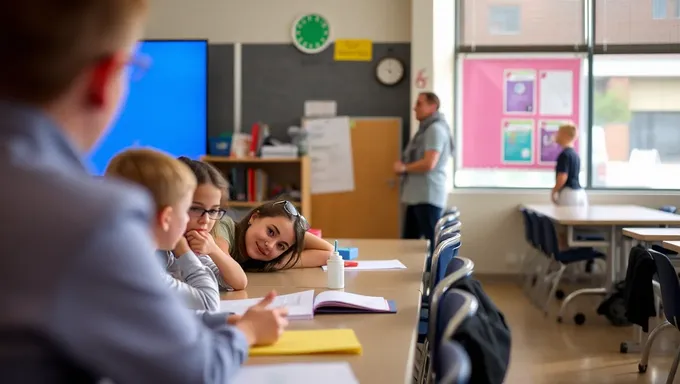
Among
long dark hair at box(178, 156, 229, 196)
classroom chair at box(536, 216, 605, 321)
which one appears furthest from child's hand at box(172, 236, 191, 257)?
classroom chair at box(536, 216, 605, 321)

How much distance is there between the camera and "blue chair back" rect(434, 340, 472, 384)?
3.67 feet

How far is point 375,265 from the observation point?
3.15 metres

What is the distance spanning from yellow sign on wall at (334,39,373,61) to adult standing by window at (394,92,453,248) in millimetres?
1039

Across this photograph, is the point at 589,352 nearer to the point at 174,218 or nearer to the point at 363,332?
the point at 363,332

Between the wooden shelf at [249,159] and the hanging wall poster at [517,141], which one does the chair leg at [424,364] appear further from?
the hanging wall poster at [517,141]

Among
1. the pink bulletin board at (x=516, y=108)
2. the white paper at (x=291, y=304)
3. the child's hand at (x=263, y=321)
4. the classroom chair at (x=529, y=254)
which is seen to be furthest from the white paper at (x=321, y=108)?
the child's hand at (x=263, y=321)

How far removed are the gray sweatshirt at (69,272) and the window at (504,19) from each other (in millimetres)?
6970

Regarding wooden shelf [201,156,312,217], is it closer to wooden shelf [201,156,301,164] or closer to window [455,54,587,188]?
wooden shelf [201,156,301,164]

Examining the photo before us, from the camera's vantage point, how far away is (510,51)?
24.2ft

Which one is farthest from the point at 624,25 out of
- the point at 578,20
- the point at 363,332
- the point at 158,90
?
the point at 363,332

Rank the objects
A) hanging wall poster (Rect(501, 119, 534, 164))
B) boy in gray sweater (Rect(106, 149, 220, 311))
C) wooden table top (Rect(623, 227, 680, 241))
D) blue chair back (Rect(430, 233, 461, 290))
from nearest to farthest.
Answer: boy in gray sweater (Rect(106, 149, 220, 311)) → blue chair back (Rect(430, 233, 461, 290)) → wooden table top (Rect(623, 227, 680, 241)) → hanging wall poster (Rect(501, 119, 534, 164))

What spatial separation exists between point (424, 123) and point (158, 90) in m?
2.47

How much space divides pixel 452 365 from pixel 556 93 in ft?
21.6

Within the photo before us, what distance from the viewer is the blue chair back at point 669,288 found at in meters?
3.26
